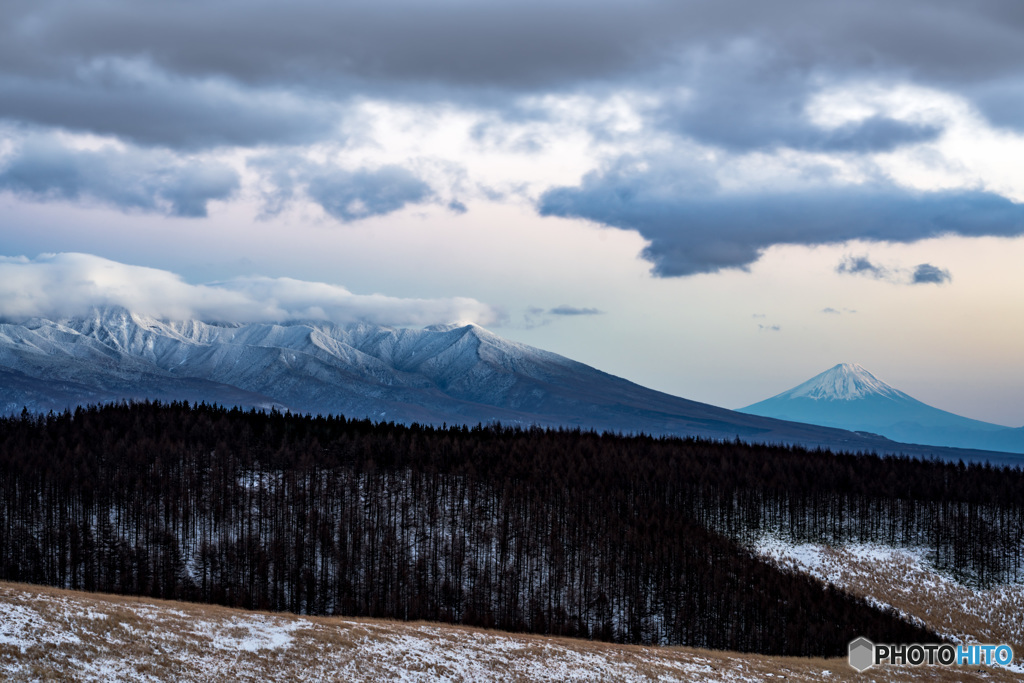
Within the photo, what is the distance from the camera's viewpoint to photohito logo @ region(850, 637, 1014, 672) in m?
93.4

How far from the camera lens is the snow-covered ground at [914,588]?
133500 millimetres

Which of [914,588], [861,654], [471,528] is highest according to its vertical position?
[471,528]

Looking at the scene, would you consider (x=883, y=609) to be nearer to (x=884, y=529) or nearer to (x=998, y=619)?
(x=998, y=619)

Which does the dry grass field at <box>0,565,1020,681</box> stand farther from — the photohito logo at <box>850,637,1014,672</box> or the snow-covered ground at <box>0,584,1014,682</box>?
the photohito logo at <box>850,637,1014,672</box>

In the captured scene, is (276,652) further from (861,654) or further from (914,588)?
(914,588)

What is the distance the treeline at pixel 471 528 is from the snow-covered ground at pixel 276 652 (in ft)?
214

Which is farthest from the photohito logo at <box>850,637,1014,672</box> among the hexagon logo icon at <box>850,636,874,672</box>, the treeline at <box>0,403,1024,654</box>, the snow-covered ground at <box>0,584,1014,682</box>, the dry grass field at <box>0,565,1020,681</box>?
the snow-covered ground at <box>0,584,1014,682</box>

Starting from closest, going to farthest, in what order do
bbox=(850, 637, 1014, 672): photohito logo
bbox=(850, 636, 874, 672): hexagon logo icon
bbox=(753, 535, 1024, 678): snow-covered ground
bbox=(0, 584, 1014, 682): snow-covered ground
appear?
bbox=(0, 584, 1014, 682): snow-covered ground
bbox=(850, 636, 874, 672): hexagon logo icon
bbox=(850, 637, 1014, 672): photohito logo
bbox=(753, 535, 1024, 678): snow-covered ground

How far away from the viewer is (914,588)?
150 metres

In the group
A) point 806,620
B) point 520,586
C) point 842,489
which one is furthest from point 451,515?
point 842,489

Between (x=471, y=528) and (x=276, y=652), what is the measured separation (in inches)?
4322

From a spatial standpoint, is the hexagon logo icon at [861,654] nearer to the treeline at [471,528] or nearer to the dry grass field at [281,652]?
the treeline at [471,528]

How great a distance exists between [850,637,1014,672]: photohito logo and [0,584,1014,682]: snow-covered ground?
1814cm

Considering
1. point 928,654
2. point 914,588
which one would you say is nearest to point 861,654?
point 928,654
